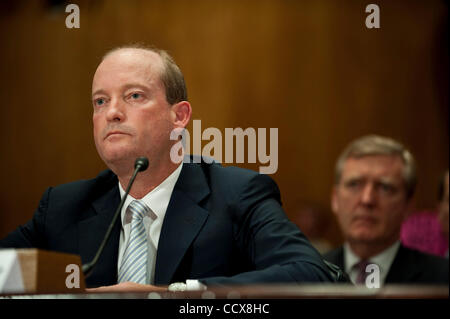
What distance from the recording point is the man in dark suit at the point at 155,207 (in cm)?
231

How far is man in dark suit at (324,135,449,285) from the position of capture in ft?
11.8

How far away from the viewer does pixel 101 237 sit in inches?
93.7

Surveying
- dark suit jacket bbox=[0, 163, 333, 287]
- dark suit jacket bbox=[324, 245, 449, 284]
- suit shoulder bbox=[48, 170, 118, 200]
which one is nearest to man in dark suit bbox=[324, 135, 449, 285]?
dark suit jacket bbox=[324, 245, 449, 284]

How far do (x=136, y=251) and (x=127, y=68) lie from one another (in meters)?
0.64

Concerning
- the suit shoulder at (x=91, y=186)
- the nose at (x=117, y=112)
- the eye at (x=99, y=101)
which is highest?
the eye at (x=99, y=101)

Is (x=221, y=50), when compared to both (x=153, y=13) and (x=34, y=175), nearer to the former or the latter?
(x=153, y=13)

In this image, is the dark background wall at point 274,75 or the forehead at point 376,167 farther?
the forehead at point 376,167

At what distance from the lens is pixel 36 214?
8.23ft

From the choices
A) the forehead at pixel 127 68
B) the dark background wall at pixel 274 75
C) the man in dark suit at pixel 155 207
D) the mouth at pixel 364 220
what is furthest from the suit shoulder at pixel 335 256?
the forehead at pixel 127 68

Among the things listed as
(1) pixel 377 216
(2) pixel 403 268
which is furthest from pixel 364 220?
(2) pixel 403 268

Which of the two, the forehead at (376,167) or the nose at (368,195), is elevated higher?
the forehead at (376,167)

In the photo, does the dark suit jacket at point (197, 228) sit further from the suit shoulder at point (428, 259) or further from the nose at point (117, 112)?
the suit shoulder at point (428, 259)

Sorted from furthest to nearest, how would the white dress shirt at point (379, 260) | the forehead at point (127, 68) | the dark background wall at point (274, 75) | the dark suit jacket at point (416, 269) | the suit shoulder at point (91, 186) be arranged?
1. the white dress shirt at point (379, 260)
2. the dark suit jacket at point (416, 269)
3. the dark background wall at point (274, 75)
4. the suit shoulder at point (91, 186)
5. the forehead at point (127, 68)

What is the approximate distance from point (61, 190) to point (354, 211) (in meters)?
1.84
